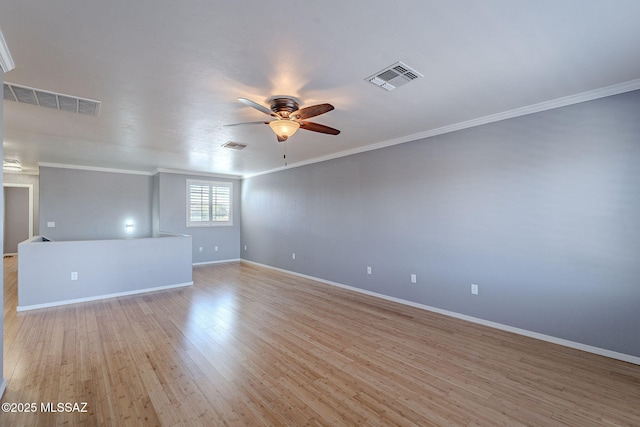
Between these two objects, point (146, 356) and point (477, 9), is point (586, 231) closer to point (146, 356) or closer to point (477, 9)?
point (477, 9)

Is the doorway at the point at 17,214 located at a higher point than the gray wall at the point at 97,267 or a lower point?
higher

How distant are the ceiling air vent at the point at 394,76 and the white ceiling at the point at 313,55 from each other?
0.08 m

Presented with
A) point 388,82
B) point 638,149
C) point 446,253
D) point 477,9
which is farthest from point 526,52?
point 446,253

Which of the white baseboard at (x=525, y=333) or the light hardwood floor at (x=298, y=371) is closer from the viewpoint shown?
the light hardwood floor at (x=298, y=371)

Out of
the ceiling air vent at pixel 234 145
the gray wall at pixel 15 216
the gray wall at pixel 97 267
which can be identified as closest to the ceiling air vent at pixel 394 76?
the ceiling air vent at pixel 234 145

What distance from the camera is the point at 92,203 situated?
7043mm

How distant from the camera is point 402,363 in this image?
2676mm

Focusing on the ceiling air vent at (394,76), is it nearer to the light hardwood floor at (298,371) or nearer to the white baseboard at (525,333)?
the light hardwood floor at (298,371)

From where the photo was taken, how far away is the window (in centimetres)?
780

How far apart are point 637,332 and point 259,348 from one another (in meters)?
3.72

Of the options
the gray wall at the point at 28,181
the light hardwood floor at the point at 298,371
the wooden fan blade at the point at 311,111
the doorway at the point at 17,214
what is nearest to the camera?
the light hardwood floor at the point at 298,371

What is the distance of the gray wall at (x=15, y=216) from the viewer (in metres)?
8.69

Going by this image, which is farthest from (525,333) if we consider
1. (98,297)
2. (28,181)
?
(28,181)

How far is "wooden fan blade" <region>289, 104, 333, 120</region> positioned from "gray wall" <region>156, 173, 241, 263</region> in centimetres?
586
